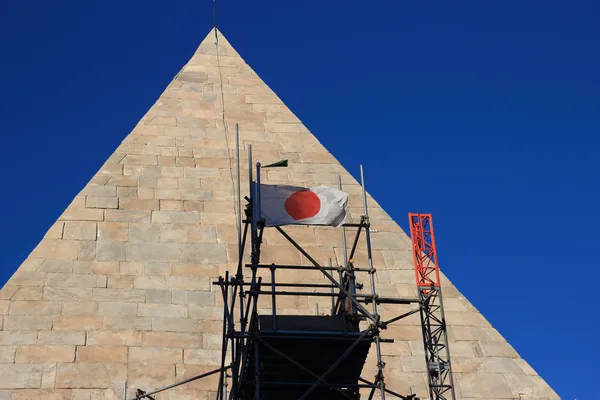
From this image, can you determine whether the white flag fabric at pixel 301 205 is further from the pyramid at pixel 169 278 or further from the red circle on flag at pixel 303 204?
the pyramid at pixel 169 278

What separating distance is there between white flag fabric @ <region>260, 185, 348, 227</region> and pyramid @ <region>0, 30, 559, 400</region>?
2.51 m

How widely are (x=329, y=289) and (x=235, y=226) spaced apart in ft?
6.75

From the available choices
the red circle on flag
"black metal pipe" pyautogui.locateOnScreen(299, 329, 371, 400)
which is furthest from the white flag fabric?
"black metal pipe" pyautogui.locateOnScreen(299, 329, 371, 400)

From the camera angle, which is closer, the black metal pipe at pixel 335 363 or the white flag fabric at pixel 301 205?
the black metal pipe at pixel 335 363

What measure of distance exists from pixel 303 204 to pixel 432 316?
13.6ft

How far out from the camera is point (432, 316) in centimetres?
1959

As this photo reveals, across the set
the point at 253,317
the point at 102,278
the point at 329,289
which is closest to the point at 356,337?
the point at 253,317

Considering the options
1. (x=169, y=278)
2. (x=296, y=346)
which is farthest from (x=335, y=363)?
(x=169, y=278)

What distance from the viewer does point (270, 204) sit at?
16.4 m

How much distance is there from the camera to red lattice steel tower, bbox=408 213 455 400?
18.0 meters

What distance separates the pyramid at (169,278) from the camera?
1731 centimetres

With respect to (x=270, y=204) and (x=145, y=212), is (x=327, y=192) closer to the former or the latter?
(x=270, y=204)

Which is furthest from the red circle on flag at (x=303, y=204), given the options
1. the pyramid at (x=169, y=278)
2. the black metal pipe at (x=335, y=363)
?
the pyramid at (x=169, y=278)

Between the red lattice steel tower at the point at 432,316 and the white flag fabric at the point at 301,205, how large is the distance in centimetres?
181
